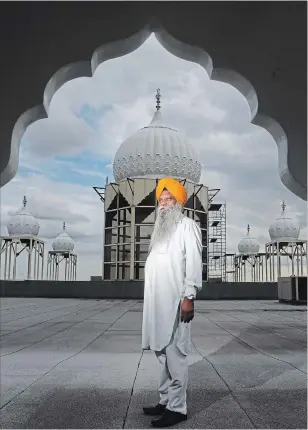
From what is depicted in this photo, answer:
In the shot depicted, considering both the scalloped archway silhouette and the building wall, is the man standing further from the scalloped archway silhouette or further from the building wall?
the building wall

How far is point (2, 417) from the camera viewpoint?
3561mm

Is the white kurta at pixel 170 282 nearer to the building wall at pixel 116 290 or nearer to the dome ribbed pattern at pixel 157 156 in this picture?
the building wall at pixel 116 290

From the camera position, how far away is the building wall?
25.8m

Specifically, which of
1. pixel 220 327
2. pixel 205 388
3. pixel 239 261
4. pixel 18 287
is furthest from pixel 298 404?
pixel 239 261

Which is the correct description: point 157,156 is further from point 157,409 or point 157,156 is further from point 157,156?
point 157,409

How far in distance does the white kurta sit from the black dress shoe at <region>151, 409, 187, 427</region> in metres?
0.46

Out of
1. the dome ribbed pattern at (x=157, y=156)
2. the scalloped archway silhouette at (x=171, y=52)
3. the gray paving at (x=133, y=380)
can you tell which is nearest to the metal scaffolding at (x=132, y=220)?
the dome ribbed pattern at (x=157, y=156)

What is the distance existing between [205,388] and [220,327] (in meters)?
5.89

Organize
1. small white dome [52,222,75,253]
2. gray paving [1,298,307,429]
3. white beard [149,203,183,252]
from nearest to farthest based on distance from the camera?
gray paving [1,298,307,429] → white beard [149,203,183,252] → small white dome [52,222,75,253]

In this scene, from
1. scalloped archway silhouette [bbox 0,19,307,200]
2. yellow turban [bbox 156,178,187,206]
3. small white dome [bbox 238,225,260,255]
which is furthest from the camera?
small white dome [bbox 238,225,260,255]

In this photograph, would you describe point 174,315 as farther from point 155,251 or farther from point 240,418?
point 240,418

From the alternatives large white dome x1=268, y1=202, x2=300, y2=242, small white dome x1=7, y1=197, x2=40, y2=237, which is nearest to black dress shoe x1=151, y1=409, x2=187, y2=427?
small white dome x1=7, y1=197, x2=40, y2=237

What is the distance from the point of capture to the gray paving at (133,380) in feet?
11.7

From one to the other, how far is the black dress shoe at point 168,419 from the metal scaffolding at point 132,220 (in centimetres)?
2608
